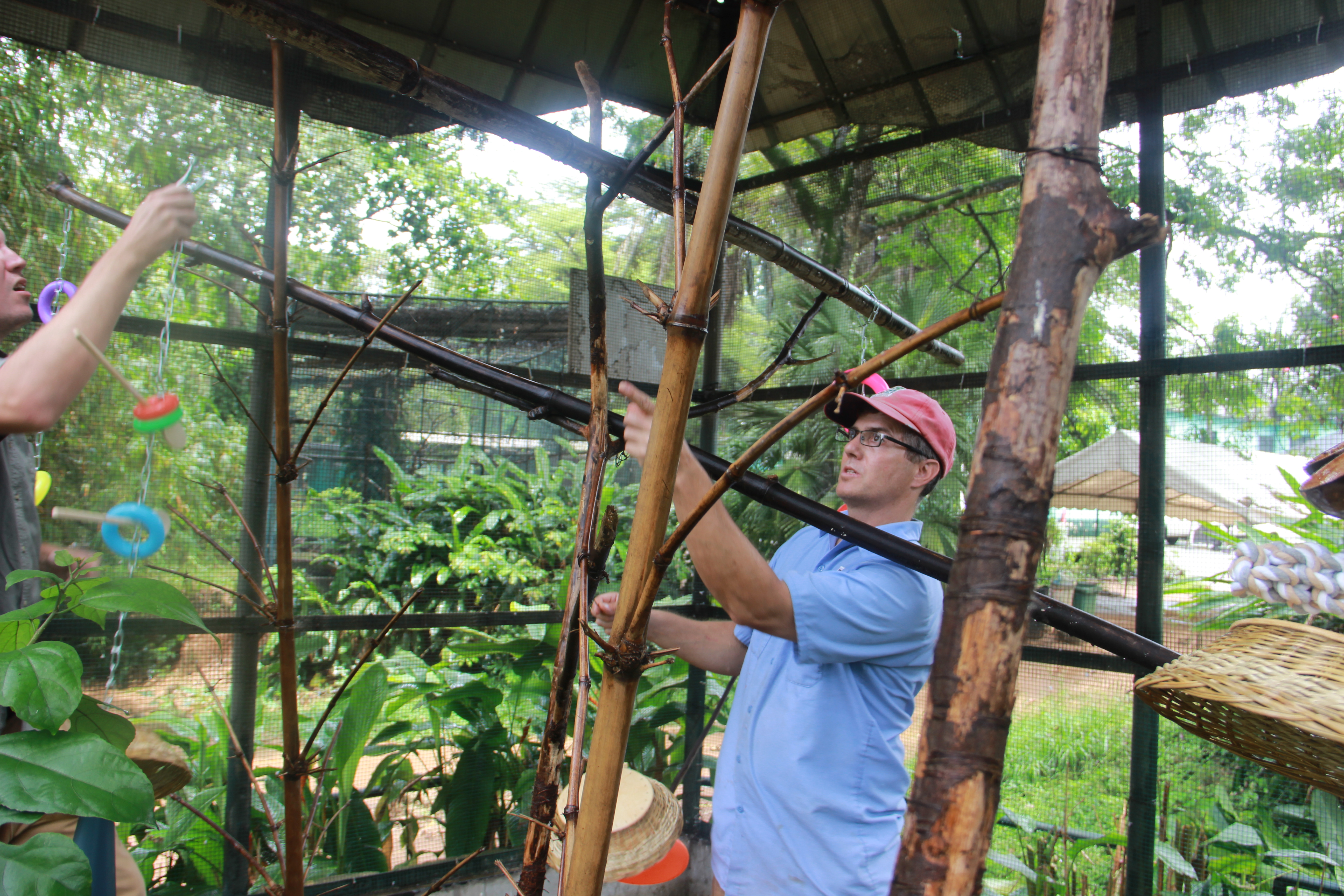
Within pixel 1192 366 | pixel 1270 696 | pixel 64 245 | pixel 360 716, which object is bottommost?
pixel 360 716

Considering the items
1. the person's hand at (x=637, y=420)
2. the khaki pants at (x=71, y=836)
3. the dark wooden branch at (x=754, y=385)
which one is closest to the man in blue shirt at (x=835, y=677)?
the dark wooden branch at (x=754, y=385)

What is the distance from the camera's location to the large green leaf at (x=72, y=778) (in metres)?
0.64

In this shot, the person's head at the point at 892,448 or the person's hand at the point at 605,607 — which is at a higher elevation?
the person's head at the point at 892,448

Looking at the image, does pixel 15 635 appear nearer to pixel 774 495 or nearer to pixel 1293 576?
pixel 774 495

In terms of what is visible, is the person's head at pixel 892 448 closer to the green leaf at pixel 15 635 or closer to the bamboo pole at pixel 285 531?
the bamboo pole at pixel 285 531

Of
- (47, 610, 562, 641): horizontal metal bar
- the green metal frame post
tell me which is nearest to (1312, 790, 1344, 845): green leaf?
the green metal frame post

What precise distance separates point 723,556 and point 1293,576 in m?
0.78

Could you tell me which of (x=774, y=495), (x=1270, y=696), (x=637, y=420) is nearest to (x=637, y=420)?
(x=637, y=420)

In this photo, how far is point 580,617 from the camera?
68 cm

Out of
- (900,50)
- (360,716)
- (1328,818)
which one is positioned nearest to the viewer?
(1328,818)

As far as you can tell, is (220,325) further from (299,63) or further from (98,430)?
(299,63)

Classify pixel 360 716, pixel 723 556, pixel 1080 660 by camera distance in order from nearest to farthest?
1. pixel 723 556
2. pixel 1080 660
3. pixel 360 716

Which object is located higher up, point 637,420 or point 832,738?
point 637,420

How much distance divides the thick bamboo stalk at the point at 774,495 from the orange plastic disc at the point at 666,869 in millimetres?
1009
